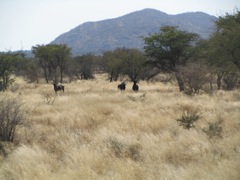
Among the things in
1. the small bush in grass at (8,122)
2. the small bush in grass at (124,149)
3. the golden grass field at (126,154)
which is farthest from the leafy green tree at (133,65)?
the small bush in grass at (124,149)

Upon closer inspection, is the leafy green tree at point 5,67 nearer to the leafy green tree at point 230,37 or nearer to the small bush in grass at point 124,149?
the leafy green tree at point 230,37

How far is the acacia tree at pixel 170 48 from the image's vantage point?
1034 inches

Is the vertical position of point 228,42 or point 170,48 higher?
point 170,48

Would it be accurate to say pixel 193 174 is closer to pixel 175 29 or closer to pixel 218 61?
pixel 218 61

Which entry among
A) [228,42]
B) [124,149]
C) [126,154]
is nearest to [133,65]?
[228,42]

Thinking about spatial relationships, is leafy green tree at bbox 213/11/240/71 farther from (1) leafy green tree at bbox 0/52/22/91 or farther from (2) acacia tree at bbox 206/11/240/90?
(1) leafy green tree at bbox 0/52/22/91

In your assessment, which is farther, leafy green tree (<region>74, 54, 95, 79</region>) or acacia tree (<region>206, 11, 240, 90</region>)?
leafy green tree (<region>74, 54, 95, 79</region>)

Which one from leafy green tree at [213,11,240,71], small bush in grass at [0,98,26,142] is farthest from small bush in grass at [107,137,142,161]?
leafy green tree at [213,11,240,71]

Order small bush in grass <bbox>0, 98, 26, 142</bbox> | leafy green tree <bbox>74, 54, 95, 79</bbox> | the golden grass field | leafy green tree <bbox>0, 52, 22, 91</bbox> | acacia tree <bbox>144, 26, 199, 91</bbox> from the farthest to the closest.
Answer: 1. leafy green tree <bbox>74, 54, 95, 79</bbox>
2. leafy green tree <bbox>0, 52, 22, 91</bbox>
3. acacia tree <bbox>144, 26, 199, 91</bbox>
4. small bush in grass <bbox>0, 98, 26, 142</bbox>
5. the golden grass field

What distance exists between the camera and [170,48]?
2680cm

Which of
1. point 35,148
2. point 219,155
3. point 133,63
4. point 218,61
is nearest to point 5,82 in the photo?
point 133,63

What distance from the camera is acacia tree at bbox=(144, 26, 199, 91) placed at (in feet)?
86.2

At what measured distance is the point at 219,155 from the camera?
5.29m

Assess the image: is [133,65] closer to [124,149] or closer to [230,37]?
[230,37]
